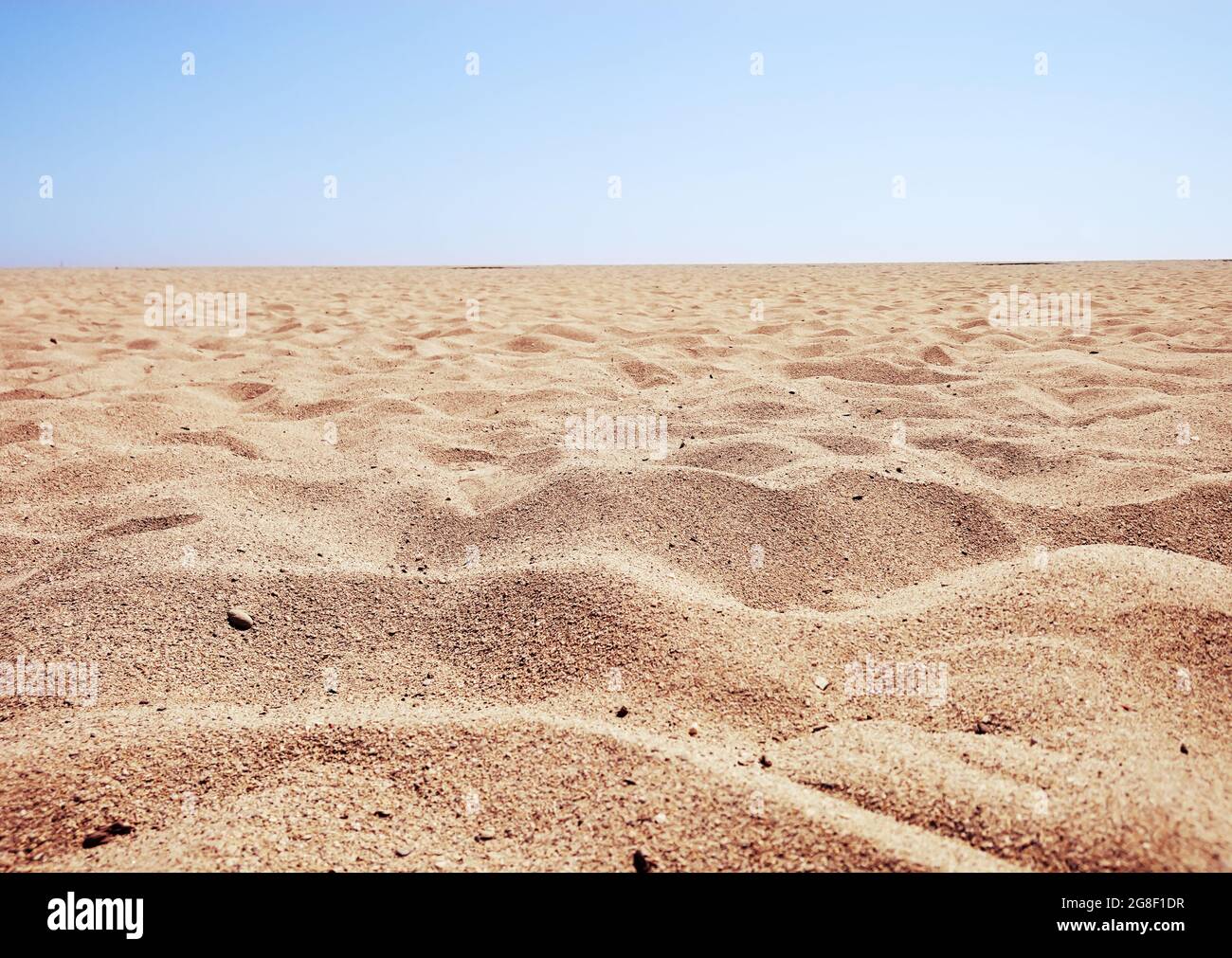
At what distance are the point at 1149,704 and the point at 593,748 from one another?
3.23ft

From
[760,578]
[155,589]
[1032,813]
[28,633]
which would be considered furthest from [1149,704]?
[28,633]

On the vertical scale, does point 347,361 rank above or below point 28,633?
above

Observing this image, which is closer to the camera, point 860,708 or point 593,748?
point 593,748

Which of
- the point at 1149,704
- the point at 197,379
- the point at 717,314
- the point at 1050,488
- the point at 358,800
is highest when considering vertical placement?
the point at 717,314

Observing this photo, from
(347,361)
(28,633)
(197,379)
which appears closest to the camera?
(28,633)

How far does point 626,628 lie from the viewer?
5.74 feet

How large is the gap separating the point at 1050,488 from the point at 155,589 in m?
2.56

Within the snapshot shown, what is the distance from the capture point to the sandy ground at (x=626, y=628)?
1211 mm

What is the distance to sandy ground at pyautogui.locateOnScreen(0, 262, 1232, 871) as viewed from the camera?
121cm

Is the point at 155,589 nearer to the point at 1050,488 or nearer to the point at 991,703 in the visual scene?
the point at 991,703

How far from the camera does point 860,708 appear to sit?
1.51 m

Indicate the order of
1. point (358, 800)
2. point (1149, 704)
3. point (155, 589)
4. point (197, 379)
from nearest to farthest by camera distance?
point (358, 800) < point (1149, 704) < point (155, 589) < point (197, 379)

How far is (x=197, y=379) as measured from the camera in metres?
4.42

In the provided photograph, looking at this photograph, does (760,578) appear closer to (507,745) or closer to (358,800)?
(507,745)
